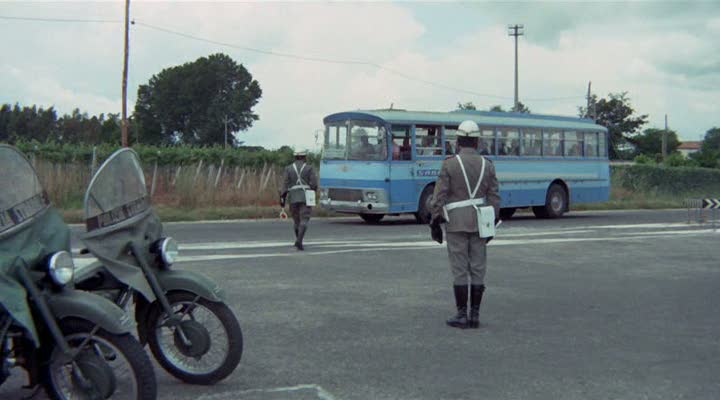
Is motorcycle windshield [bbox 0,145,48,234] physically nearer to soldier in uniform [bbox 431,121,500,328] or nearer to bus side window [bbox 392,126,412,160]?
soldier in uniform [bbox 431,121,500,328]

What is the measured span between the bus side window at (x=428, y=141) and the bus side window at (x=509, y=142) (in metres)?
2.24

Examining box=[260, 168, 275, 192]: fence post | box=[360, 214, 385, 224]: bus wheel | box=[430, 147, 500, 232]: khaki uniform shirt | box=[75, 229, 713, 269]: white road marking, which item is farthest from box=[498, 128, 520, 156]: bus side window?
box=[430, 147, 500, 232]: khaki uniform shirt

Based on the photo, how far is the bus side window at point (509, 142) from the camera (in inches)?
879

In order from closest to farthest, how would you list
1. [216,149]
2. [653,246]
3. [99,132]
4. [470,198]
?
[470,198] < [653,246] < [216,149] < [99,132]

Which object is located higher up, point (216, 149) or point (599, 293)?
point (216, 149)

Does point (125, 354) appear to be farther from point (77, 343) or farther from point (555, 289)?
point (555, 289)

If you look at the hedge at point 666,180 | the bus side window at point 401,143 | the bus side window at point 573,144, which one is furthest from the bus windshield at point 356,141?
the hedge at point 666,180

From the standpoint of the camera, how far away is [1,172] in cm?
464

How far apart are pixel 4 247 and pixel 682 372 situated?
4402 millimetres

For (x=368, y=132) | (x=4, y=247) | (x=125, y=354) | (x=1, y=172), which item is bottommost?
(x=125, y=354)

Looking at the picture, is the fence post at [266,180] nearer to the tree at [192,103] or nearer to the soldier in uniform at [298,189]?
the soldier in uniform at [298,189]

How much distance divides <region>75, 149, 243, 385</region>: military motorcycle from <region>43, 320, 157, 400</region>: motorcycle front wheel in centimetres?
48

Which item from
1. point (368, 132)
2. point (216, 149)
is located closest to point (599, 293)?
point (368, 132)

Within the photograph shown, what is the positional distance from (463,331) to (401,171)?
12913 millimetres
